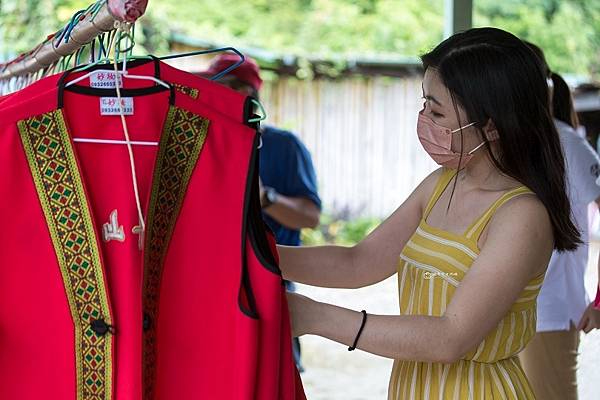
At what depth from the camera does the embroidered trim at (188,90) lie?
5.45ft

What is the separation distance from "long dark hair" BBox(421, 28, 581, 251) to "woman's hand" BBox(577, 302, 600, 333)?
1065 millimetres

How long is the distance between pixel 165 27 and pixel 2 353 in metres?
7.44

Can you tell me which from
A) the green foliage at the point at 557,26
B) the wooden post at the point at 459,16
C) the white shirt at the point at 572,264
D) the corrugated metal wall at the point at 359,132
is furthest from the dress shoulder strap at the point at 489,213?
the green foliage at the point at 557,26

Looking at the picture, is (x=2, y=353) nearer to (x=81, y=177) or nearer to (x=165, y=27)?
(x=81, y=177)

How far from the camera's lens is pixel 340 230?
32.7 ft

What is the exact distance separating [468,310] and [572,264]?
164 cm

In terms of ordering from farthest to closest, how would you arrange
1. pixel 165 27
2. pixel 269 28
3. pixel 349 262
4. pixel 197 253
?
pixel 269 28 → pixel 165 27 → pixel 349 262 → pixel 197 253

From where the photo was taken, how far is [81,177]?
5.10ft

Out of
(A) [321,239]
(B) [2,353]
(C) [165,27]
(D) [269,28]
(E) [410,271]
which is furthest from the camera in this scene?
(D) [269,28]

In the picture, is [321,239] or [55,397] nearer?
[55,397]

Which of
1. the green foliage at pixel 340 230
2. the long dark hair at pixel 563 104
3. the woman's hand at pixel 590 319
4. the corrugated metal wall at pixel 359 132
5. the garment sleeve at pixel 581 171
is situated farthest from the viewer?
the green foliage at pixel 340 230

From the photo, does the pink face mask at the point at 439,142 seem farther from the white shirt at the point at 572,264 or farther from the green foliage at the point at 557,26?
the green foliage at the point at 557,26

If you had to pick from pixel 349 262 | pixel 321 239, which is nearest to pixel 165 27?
pixel 321 239

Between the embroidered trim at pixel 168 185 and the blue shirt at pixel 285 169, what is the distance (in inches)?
75.5
